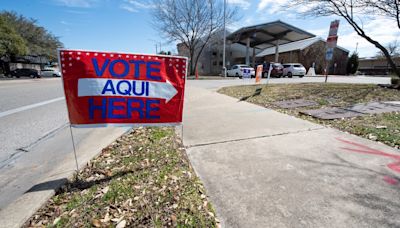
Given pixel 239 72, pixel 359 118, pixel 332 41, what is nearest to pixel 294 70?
pixel 239 72

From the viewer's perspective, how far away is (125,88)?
275cm

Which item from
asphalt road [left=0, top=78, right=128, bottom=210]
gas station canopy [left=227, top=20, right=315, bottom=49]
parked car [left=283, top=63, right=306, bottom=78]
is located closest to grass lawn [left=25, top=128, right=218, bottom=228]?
asphalt road [left=0, top=78, right=128, bottom=210]

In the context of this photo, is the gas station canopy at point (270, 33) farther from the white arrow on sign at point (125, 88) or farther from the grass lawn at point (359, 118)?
the white arrow on sign at point (125, 88)

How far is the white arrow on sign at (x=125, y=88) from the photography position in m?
2.63

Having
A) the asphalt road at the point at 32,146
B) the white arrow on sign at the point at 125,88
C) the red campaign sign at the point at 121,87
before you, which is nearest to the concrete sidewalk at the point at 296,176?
the red campaign sign at the point at 121,87

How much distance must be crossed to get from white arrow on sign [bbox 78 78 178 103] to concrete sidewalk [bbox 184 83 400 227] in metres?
1.11

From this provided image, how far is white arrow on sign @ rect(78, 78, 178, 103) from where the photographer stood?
2635 mm

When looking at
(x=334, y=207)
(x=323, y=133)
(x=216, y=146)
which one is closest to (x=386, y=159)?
(x=323, y=133)

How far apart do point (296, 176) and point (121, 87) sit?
2.52 metres

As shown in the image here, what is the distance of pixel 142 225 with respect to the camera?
6.00ft

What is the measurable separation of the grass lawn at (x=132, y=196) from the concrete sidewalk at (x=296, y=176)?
0.77ft

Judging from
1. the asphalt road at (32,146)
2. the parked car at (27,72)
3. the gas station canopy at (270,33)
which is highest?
the gas station canopy at (270,33)

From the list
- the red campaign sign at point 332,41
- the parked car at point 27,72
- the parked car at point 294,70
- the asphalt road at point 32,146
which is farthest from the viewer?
the parked car at point 27,72

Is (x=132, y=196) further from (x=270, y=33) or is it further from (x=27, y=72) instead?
(x=27, y=72)
